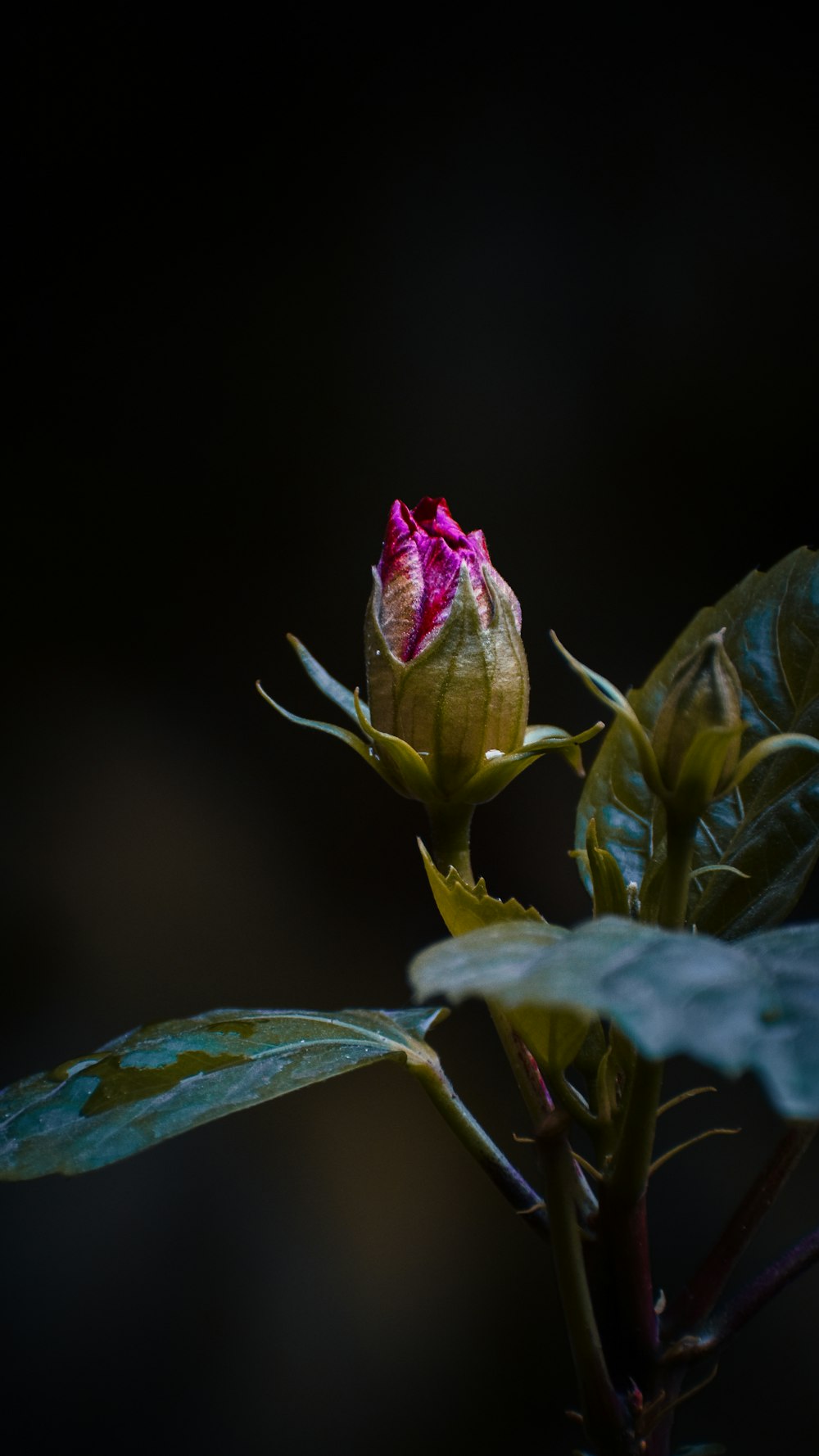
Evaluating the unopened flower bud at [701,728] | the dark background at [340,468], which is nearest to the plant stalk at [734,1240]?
the unopened flower bud at [701,728]

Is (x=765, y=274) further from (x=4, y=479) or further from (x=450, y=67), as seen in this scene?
(x=4, y=479)

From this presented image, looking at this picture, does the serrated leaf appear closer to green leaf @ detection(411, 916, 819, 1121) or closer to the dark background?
green leaf @ detection(411, 916, 819, 1121)

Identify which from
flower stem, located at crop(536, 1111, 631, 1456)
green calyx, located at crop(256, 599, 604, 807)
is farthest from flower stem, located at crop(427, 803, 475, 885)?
flower stem, located at crop(536, 1111, 631, 1456)

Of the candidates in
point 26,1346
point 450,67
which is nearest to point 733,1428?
point 26,1346

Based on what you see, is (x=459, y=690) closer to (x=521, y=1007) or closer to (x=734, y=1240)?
(x=521, y=1007)

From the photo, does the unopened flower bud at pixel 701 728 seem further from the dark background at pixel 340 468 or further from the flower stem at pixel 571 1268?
the dark background at pixel 340 468

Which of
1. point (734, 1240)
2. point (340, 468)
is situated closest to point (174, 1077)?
point (734, 1240)
